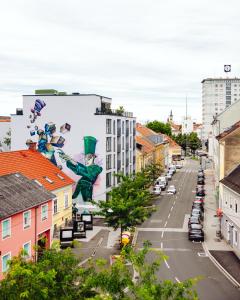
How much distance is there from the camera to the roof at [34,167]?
151 ft

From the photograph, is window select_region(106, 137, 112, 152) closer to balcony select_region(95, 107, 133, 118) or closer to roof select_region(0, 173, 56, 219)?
balcony select_region(95, 107, 133, 118)

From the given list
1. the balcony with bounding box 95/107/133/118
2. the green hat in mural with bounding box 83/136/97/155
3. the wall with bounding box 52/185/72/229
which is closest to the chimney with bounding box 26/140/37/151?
the green hat in mural with bounding box 83/136/97/155

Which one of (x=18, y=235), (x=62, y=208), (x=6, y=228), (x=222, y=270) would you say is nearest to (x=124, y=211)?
(x=222, y=270)

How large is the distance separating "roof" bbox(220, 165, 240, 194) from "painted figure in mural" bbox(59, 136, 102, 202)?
16.6 metres

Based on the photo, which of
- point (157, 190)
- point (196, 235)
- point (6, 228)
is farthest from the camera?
point (157, 190)

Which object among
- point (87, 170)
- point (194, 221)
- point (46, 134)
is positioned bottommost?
point (194, 221)

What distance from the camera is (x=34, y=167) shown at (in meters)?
49.5

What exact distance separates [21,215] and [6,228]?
2317 mm

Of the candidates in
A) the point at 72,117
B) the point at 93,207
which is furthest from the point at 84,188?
the point at 72,117

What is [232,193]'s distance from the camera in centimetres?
4253

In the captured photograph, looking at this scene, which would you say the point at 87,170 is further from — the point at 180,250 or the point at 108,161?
the point at 180,250

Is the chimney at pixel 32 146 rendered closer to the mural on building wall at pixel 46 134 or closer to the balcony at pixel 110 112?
the mural on building wall at pixel 46 134

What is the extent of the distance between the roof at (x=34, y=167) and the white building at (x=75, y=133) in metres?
3.61

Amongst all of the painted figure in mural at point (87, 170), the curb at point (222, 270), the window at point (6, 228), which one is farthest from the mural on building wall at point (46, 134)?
the window at point (6, 228)
